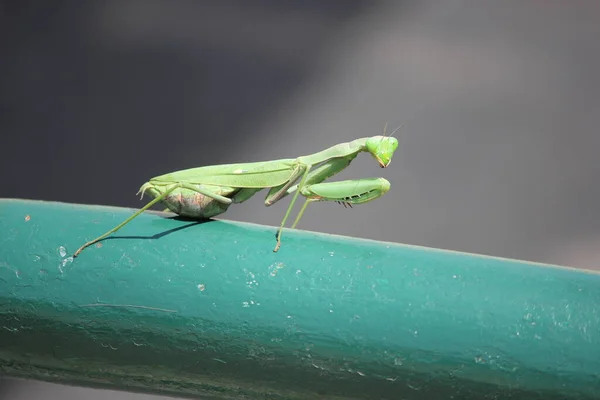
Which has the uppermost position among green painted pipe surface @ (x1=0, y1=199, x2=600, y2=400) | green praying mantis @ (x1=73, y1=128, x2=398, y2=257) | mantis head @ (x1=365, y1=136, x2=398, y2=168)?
mantis head @ (x1=365, y1=136, x2=398, y2=168)

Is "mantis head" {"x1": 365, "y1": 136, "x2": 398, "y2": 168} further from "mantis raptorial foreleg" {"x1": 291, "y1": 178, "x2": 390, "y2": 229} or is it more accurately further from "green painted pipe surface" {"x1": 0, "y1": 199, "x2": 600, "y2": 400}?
"green painted pipe surface" {"x1": 0, "y1": 199, "x2": 600, "y2": 400}

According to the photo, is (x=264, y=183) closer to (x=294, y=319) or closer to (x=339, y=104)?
(x=294, y=319)

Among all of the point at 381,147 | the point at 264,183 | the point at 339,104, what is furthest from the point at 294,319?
the point at 339,104

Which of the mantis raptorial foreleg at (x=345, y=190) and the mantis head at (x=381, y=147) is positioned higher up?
the mantis head at (x=381, y=147)

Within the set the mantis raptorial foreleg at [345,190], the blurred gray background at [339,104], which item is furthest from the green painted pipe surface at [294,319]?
the blurred gray background at [339,104]

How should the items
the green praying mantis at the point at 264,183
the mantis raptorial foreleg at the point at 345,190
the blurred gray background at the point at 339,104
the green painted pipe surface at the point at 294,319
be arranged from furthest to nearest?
the blurred gray background at the point at 339,104
the mantis raptorial foreleg at the point at 345,190
the green praying mantis at the point at 264,183
the green painted pipe surface at the point at 294,319

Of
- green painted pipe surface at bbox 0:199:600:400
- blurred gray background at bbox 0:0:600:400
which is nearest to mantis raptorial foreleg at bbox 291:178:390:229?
green painted pipe surface at bbox 0:199:600:400

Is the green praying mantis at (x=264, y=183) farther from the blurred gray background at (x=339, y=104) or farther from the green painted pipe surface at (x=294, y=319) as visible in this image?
the blurred gray background at (x=339, y=104)

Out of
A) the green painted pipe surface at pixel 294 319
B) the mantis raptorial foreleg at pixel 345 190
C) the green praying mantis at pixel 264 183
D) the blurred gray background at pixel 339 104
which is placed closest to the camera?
the green painted pipe surface at pixel 294 319
